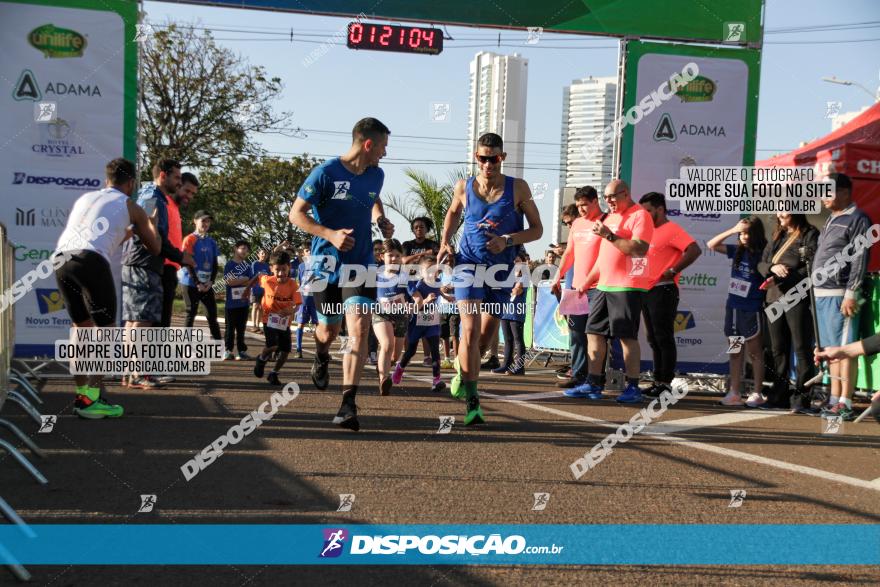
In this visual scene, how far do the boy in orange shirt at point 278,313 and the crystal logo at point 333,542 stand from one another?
6453 mm

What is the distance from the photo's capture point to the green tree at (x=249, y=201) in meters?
37.1

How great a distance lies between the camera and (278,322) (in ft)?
35.5

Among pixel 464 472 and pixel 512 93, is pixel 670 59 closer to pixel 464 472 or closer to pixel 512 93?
pixel 464 472

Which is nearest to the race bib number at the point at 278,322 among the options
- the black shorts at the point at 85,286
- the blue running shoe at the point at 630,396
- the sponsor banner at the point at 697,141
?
the black shorts at the point at 85,286

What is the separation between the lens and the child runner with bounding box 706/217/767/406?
1020cm

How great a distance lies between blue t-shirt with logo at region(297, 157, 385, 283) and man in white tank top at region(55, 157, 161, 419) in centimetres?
171

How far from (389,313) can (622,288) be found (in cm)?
263

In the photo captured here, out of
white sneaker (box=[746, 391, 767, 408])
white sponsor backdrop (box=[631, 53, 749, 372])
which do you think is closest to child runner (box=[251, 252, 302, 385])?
white sponsor backdrop (box=[631, 53, 749, 372])

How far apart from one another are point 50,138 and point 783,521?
354 inches

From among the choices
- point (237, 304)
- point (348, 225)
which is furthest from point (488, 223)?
point (237, 304)

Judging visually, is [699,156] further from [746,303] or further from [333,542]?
[333,542]

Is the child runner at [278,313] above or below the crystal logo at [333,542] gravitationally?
above

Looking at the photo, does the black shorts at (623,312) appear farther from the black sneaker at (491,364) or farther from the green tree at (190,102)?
the green tree at (190,102)

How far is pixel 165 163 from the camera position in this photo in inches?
383
